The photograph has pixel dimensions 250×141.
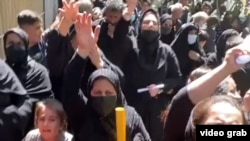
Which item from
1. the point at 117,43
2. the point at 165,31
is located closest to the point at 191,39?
the point at 165,31

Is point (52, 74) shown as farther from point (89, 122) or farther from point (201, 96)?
point (201, 96)

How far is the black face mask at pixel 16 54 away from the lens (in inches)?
181

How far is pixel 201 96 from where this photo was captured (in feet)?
→ 8.63

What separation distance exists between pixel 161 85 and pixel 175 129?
3.05 meters

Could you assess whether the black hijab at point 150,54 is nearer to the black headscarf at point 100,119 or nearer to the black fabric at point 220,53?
the black fabric at point 220,53

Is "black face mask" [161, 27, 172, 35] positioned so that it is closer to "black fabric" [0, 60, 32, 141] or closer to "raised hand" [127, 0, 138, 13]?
"raised hand" [127, 0, 138, 13]

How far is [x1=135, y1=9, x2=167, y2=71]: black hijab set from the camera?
5.81 meters

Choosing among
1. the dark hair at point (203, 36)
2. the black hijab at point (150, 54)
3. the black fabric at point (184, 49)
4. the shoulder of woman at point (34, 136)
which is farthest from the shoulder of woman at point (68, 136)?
the dark hair at point (203, 36)

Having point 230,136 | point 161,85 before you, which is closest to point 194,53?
point 161,85

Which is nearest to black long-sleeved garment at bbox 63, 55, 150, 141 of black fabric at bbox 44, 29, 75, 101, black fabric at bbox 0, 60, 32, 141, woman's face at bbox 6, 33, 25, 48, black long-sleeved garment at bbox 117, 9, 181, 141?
black fabric at bbox 0, 60, 32, 141

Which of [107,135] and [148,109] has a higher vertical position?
[107,135]

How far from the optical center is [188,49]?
704cm

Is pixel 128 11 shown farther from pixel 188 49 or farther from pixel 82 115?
pixel 82 115

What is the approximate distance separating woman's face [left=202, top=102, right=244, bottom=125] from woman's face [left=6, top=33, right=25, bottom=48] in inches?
103
